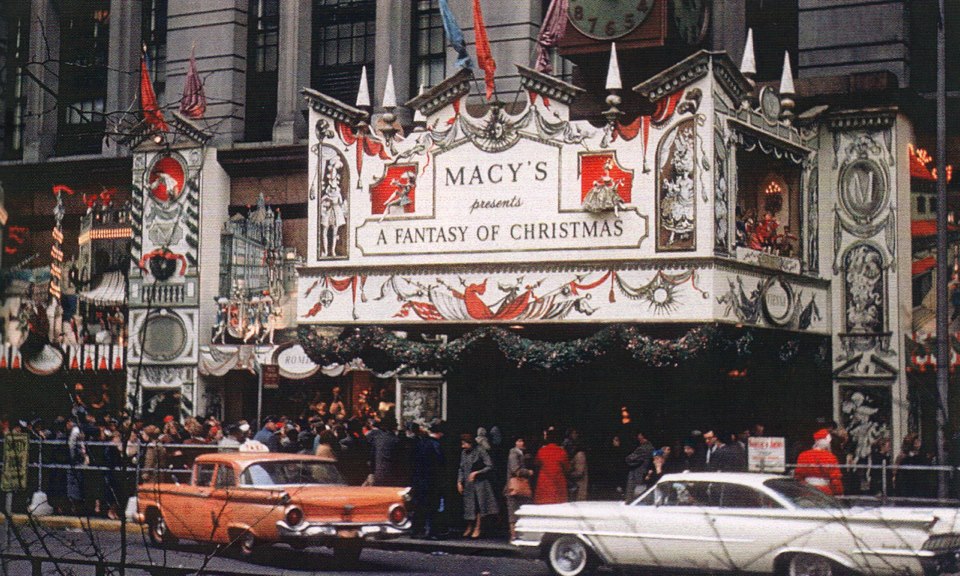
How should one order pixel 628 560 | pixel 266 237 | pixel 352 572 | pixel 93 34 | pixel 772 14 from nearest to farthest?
pixel 628 560 → pixel 352 572 → pixel 772 14 → pixel 266 237 → pixel 93 34

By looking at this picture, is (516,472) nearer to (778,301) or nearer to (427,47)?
(778,301)

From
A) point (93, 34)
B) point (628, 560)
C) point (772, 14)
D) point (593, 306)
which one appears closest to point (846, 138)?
point (772, 14)

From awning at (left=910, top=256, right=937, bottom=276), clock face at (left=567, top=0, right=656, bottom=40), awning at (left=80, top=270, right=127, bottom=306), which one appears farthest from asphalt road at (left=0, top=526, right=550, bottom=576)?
awning at (left=80, top=270, right=127, bottom=306)

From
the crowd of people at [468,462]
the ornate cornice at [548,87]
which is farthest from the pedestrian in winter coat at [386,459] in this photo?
the ornate cornice at [548,87]

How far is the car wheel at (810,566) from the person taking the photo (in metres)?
16.4

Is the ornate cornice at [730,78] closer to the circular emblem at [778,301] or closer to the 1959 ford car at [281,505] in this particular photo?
the circular emblem at [778,301]

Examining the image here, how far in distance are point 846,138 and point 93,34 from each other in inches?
799

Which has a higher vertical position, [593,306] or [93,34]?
[93,34]

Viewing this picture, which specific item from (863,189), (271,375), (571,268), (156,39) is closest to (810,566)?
(571,268)

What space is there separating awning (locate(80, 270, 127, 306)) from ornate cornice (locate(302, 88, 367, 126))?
37.1ft

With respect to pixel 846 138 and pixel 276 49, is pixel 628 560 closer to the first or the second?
pixel 846 138

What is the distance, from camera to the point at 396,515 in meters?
19.8

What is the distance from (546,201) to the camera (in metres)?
24.1

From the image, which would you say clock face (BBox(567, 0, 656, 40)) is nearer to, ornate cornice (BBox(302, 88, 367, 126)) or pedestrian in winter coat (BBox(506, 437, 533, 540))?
ornate cornice (BBox(302, 88, 367, 126))
